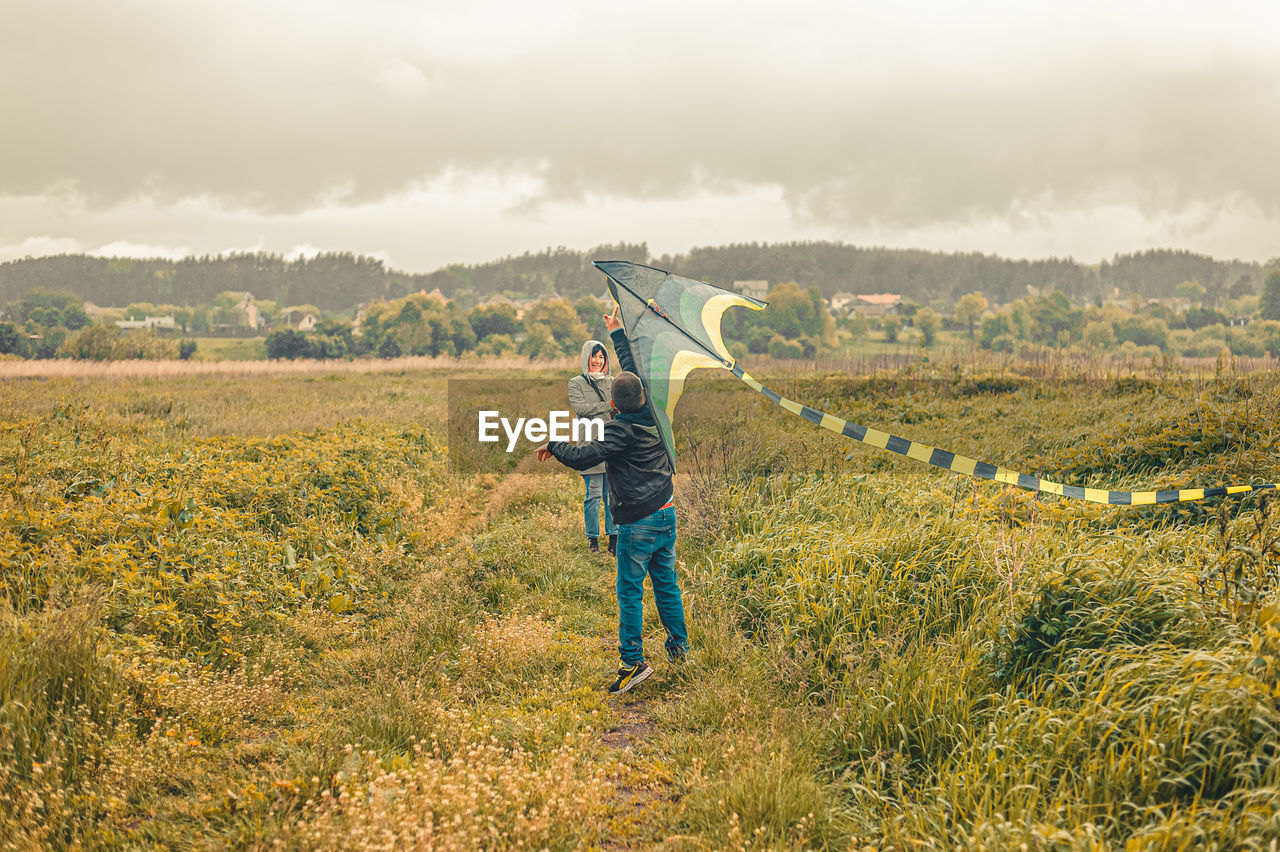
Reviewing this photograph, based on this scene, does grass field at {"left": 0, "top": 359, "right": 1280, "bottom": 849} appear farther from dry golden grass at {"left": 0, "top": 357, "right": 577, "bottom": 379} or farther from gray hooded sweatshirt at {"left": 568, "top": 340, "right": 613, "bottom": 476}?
dry golden grass at {"left": 0, "top": 357, "right": 577, "bottom": 379}

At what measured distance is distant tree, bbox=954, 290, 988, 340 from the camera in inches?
4633

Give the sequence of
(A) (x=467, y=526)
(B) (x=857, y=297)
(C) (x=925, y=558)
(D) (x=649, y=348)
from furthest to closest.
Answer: (B) (x=857, y=297) < (A) (x=467, y=526) < (C) (x=925, y=558) < (D) (x=649, y=348)

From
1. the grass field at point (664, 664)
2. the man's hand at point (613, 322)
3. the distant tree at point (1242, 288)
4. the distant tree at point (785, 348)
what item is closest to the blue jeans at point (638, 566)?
the grass field at point (664, 664)

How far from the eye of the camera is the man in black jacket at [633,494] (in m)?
5.03

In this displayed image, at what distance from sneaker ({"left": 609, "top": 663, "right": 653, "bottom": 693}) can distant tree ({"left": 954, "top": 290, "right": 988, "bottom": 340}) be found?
410ft

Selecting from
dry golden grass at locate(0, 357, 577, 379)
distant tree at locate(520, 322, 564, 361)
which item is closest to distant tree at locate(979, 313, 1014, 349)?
distant tree at locate(520, 322, 564, 361)

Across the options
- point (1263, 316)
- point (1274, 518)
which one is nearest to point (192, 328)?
point (1274, 518)

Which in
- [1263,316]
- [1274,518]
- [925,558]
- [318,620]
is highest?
[1263,316]

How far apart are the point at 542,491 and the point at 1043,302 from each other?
12176cm

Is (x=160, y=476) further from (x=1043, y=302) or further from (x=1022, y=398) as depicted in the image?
(x=1043, y=302)

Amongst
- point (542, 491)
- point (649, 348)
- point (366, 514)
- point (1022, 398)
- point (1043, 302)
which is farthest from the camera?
point (1043, 302)

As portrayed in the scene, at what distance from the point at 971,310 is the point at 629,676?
12682 centimetres

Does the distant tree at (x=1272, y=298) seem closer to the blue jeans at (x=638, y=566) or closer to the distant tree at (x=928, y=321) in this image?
the distant tree at (x=928, y=321)

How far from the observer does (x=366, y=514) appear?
8883 mm
